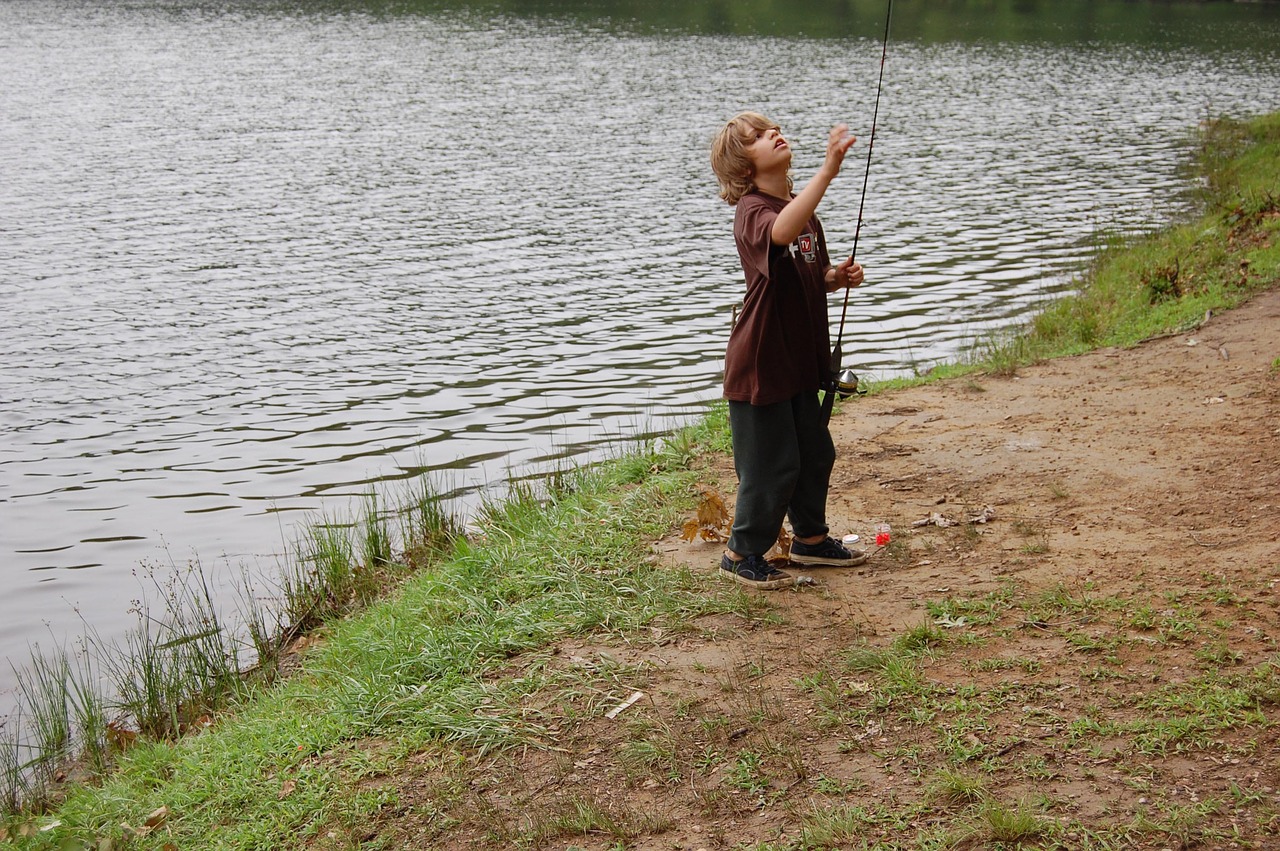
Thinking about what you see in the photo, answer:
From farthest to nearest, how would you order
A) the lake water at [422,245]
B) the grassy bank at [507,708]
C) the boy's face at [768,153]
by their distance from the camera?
the lake water at [422,245], the boy's face at [768,153], the grassy bank at [507,708]

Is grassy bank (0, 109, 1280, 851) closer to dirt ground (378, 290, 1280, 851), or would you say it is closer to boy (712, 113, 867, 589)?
dirt ground (378, 290, 1280, 851)

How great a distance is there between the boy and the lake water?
4.01 meters

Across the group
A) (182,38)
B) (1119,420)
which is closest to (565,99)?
(182,38)

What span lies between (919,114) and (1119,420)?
78.9 feet

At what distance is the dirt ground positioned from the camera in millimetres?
3592

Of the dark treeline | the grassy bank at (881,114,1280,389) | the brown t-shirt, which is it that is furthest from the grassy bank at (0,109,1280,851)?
the dark treeline

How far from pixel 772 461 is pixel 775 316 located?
0.64m

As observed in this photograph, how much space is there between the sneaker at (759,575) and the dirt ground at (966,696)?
2.6 inches

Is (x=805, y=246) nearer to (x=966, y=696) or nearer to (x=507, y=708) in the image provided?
(x=966, y=696)

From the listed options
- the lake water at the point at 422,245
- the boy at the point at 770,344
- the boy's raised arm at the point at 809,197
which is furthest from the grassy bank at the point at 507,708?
the lake water at the point at 422,245

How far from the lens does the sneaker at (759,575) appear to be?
5.35m

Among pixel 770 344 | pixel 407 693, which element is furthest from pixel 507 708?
pixel 770 344

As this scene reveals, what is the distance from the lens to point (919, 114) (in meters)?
29.7

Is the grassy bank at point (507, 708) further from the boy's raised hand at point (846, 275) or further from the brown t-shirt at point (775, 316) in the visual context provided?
the boy's raised hand at point (846, 275)
